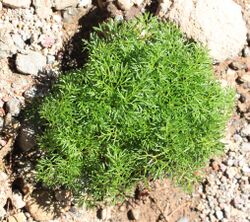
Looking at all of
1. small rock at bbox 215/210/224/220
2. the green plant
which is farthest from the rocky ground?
the green plant

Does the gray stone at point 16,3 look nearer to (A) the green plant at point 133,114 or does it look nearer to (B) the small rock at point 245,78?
(A) the green plant at point 133,114

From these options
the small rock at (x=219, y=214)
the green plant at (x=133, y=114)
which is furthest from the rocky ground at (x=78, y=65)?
the green plant at (x=133, y=114)

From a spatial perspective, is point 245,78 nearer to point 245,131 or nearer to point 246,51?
point 246,51

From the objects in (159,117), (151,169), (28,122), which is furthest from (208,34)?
(28,122)

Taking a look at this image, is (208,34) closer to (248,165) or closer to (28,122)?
(248,165)

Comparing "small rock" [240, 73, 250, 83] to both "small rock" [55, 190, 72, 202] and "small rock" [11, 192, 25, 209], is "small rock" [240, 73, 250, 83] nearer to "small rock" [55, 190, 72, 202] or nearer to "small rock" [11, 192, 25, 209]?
"small rock" [55, 190, 72, 202]

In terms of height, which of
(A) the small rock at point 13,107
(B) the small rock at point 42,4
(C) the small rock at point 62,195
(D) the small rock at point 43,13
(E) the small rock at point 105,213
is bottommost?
(E) the small rock at point 105,213

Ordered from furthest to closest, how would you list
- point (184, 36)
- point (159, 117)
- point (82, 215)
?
1. point (82, 215)
2. point (184, 36)
3. point (159, 117)

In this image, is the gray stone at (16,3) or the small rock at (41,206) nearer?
the gray stone at (16,3)
